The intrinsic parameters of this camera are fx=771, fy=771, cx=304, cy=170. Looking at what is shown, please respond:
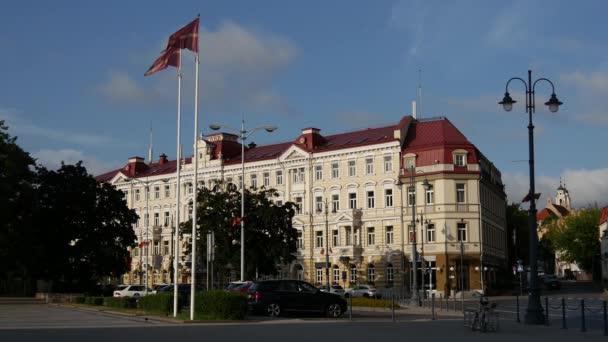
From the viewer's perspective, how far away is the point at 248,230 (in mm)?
57094

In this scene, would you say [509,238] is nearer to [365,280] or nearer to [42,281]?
[365,280]

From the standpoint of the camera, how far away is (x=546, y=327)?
27.2m

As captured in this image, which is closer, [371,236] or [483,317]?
[483,317]

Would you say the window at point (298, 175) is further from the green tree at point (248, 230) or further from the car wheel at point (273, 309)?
the car wheel at point (273, 309)

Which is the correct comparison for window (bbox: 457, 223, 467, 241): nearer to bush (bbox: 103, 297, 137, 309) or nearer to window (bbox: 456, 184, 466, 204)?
window (bbox: 456, 184, 466, 204)

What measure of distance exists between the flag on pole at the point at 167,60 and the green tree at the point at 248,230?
25380mm

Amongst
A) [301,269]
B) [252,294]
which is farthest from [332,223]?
[252,294]

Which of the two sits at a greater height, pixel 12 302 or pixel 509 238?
pixel 509 238

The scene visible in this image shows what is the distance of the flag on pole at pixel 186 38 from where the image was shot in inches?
1239

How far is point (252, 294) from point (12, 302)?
92.1ft

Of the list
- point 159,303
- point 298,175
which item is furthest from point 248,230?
point 298,175

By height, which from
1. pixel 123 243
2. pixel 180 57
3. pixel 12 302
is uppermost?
pixel 180 57

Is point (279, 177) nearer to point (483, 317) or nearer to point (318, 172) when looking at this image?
point (318, 172)

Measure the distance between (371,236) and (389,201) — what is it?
13.6ft
